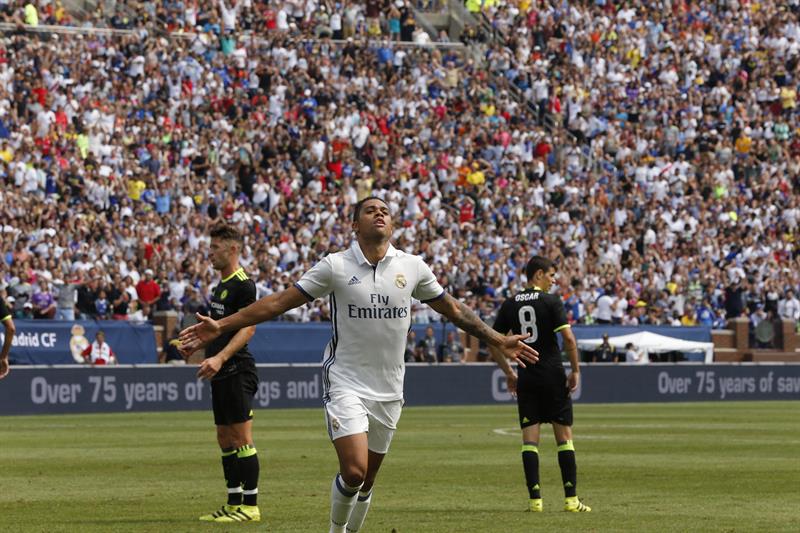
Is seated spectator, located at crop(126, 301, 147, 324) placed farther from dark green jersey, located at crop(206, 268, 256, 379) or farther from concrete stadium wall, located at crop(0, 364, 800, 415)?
dark green jersey, located at crop(206, 268, 256, 379)

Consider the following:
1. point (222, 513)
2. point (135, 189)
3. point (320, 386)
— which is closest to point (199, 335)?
point (222, 513)

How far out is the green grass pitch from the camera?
13.8 m

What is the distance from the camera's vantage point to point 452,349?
41000mm

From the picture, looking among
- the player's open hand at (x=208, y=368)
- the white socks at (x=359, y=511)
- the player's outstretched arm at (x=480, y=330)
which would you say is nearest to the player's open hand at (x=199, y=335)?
the player's open hand at (x=208, y=368)

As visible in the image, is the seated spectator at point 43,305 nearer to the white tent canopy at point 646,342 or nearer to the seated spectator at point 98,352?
the seated spectator at point 98,352

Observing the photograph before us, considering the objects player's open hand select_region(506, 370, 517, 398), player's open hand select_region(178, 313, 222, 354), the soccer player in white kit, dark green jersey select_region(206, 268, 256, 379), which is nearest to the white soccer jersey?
the soccer player in white kit

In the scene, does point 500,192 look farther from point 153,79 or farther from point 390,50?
point 153,79

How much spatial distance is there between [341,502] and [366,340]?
110 centimetres

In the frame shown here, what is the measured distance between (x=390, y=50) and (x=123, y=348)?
18078mm

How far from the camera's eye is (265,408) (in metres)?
35.9

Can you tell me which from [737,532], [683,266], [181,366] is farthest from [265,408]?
[737,532]

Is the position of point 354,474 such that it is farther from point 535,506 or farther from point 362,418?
point 535,506

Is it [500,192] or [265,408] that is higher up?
[500,192]

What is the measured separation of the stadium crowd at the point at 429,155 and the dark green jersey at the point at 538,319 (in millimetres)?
22275
